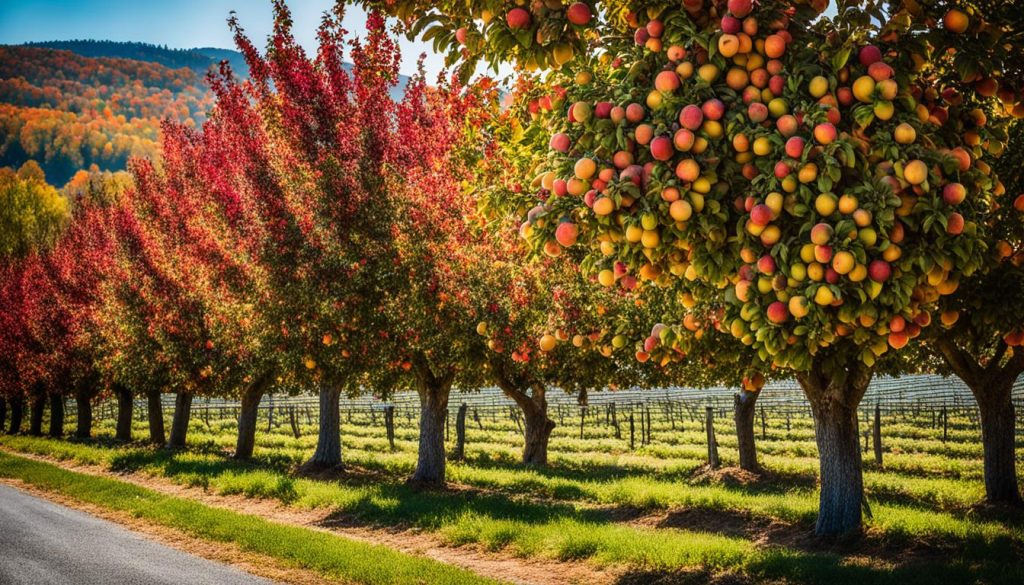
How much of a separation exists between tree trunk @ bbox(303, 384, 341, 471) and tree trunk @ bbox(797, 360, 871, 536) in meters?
13.6

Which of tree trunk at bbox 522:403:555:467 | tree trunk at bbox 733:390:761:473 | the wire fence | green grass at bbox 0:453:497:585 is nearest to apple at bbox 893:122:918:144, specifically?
green grass at bbox 0:453:497:585

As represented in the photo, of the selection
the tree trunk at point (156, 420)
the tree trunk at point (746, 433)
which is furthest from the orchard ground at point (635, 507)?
the tree trunk at point (156, 420)

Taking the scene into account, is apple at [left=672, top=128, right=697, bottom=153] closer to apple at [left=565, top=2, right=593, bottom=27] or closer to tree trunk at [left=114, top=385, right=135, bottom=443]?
apple at [left=565, top=2, right=593, bottom=27]

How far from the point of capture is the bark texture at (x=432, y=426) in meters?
17.3

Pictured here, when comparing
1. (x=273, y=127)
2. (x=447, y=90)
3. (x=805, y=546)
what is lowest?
(x=805, y=546)

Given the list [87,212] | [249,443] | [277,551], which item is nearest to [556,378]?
[277,551]

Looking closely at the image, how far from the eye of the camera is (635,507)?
15.3 meters

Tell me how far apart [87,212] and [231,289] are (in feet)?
57.4

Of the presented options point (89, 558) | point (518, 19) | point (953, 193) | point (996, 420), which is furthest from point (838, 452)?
point (89, 558)

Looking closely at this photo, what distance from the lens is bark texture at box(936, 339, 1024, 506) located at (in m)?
15.1

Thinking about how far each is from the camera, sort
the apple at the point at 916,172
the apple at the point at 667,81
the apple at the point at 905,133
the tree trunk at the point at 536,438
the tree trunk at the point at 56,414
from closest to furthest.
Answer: the apple at the point at 916,172 → the apple at the point at 905,133 → the apple at the point at 667,81 → the tree trunk at the point at 536,438 → the tree trunk at the point at 56,414

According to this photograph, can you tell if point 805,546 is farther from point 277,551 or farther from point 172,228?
point 172,228

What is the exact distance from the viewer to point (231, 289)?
1791 cm

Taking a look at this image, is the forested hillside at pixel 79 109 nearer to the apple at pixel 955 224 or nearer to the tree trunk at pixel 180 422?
the tree trunk at pixel 180 422
